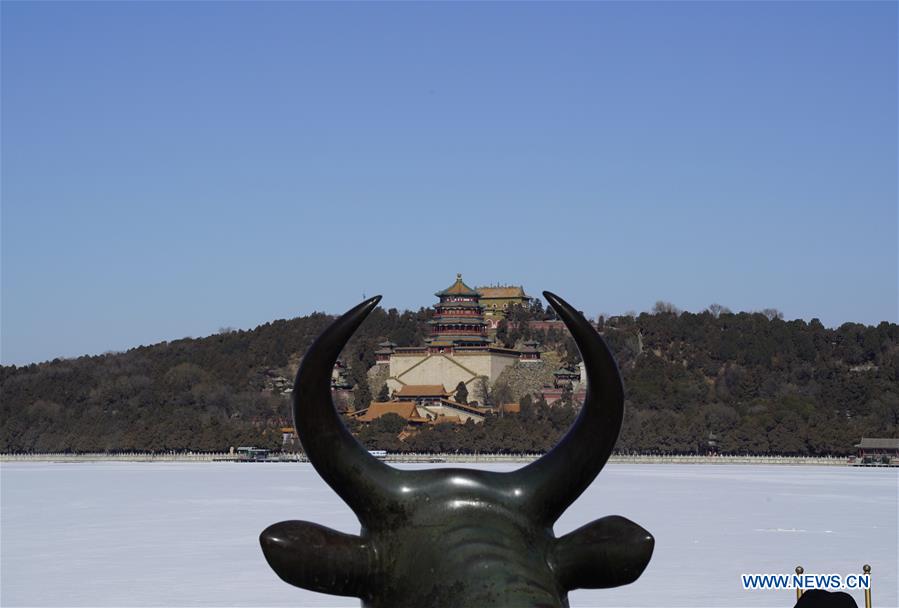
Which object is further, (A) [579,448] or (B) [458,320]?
(B) [458,320]

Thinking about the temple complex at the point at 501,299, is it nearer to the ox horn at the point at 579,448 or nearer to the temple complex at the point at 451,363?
the temple complex at the point at 451,363

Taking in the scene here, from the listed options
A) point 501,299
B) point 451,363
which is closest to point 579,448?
point 451,363

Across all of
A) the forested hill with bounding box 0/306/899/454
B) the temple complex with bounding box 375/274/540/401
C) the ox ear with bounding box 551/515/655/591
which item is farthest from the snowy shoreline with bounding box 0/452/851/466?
the ox ear with bounding box 551/515/655/591

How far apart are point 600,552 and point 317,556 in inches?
18.6

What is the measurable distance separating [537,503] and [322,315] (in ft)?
476

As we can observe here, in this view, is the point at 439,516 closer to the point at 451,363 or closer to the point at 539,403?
the point at 539,403

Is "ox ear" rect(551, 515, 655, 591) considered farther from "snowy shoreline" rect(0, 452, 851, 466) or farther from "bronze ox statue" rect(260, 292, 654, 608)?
"snowy shoreline" rect(0, 452, 851, 466)

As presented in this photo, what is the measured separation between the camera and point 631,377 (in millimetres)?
113625

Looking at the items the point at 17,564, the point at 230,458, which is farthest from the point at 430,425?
the point at 17,564

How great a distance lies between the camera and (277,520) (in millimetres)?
31453

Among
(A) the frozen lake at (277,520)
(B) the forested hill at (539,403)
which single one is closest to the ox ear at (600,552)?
(A) the frozen lake at (277,520)

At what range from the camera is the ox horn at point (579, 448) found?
2463 mm

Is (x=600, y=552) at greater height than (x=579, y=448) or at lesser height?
lesser

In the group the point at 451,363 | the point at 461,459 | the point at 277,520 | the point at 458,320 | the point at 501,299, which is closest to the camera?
the point at 277,520
